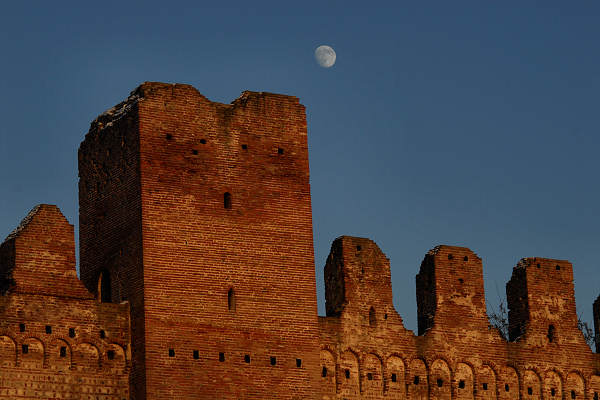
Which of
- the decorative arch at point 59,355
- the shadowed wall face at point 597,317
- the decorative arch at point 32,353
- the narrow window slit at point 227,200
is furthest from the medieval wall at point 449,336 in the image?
the decorative arch at point 32,353

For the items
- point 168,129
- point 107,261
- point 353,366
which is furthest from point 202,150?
point 353,366

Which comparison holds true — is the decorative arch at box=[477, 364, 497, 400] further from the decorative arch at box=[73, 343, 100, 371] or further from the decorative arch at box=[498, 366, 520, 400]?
the decorative arch at box=[73, 343, 100, 371]

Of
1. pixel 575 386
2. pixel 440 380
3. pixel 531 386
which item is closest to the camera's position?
pixel 440 380

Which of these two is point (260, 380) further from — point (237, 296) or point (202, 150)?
point (202, 150)

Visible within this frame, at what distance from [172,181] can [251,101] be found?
8.16ft

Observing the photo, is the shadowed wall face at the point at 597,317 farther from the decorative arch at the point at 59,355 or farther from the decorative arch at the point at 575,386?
the decorative arch at the point at 59,355

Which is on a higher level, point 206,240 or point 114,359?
point 206,240

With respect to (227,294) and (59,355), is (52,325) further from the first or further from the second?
(227,294)

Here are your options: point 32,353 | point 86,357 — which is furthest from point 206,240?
point 32,353

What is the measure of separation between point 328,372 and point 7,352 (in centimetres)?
611

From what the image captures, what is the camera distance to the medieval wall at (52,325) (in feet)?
87.7

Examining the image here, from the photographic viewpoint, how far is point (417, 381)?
30.4 metres

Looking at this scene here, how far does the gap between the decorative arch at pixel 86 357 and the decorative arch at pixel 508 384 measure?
8300mm

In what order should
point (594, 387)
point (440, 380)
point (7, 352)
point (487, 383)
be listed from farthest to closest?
point (594, 387)
point (487, 383)
point (440, 380)
point (7, 352)
